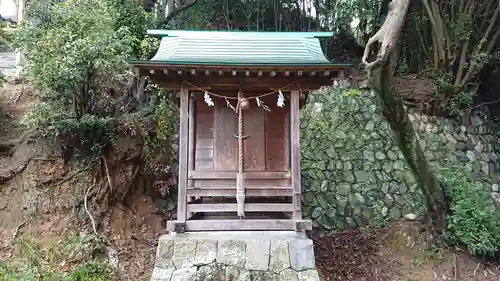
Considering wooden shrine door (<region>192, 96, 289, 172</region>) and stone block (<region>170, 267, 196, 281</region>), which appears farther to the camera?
wooden shrine door (<region>192, 96, 289, 172</region>)

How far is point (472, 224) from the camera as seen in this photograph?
7547mm

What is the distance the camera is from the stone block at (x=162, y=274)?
5.19m

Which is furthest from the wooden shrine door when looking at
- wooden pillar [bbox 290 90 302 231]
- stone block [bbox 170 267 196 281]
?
stone block [bbox 170 267 196 281]

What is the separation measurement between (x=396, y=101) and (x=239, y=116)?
8.44 ft

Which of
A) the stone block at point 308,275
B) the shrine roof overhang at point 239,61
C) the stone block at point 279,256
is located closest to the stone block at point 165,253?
the stone block at point 279,256

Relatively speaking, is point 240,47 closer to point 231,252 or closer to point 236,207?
point 236,207

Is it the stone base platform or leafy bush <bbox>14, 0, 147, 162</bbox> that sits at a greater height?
leafy bush <bbox>14, 0, 147, 162</bbox>

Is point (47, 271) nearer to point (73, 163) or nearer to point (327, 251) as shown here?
point (73, 163)

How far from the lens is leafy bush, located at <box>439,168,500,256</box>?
24.7 feet

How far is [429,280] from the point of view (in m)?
7.41

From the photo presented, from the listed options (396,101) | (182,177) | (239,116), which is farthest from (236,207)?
(396,101)

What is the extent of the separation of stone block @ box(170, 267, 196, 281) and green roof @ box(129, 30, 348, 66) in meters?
3.00

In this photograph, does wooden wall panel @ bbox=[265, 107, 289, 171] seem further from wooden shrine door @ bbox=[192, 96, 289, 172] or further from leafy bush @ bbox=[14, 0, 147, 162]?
leafy bush @ bbox=[14, 0, 147, 162]

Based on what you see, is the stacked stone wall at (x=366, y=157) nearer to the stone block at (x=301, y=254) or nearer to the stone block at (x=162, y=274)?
the stone block at (x=301, y=254)
